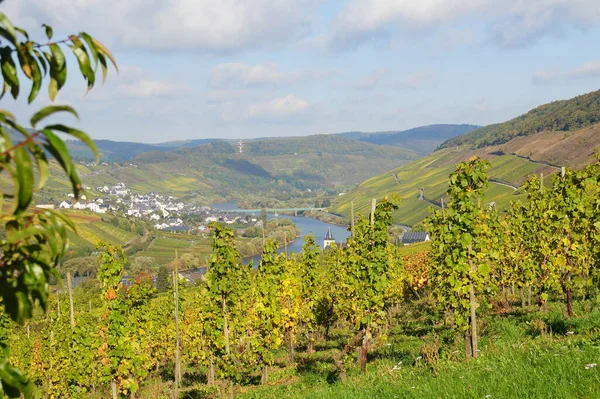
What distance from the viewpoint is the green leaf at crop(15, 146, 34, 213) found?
2170mm

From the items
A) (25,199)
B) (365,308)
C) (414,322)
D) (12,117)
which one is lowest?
(414,322)

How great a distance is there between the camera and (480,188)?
49.8ft

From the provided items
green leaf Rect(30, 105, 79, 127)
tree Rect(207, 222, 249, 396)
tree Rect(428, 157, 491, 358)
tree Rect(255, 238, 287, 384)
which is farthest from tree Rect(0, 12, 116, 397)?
tree Rect(255, 238, 287, 384)

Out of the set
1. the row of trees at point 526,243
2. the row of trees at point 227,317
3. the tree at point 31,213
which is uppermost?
the tree at point 31,213

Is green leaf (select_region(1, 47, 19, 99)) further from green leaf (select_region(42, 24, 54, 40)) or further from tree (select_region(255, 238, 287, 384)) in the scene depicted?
tree (select_region(255, 238, 287, 384))

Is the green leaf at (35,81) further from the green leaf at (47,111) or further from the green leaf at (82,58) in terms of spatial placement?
the green leaf at (47,111)

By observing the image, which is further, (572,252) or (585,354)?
(572,252)

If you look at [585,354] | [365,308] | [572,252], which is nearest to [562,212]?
[572,252]

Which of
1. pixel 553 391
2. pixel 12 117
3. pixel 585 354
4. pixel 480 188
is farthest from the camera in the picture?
pixel 480 188

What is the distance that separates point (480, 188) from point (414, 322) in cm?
1721


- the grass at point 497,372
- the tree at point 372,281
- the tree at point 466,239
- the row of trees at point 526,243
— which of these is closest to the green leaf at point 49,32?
the grass at point 497,372

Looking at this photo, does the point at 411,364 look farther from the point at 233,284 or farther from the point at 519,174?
the point at 519,174

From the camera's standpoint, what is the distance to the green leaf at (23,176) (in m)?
2.17

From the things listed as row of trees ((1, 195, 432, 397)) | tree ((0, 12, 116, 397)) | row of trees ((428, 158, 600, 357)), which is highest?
tree ((0, 12, 116, 397))
